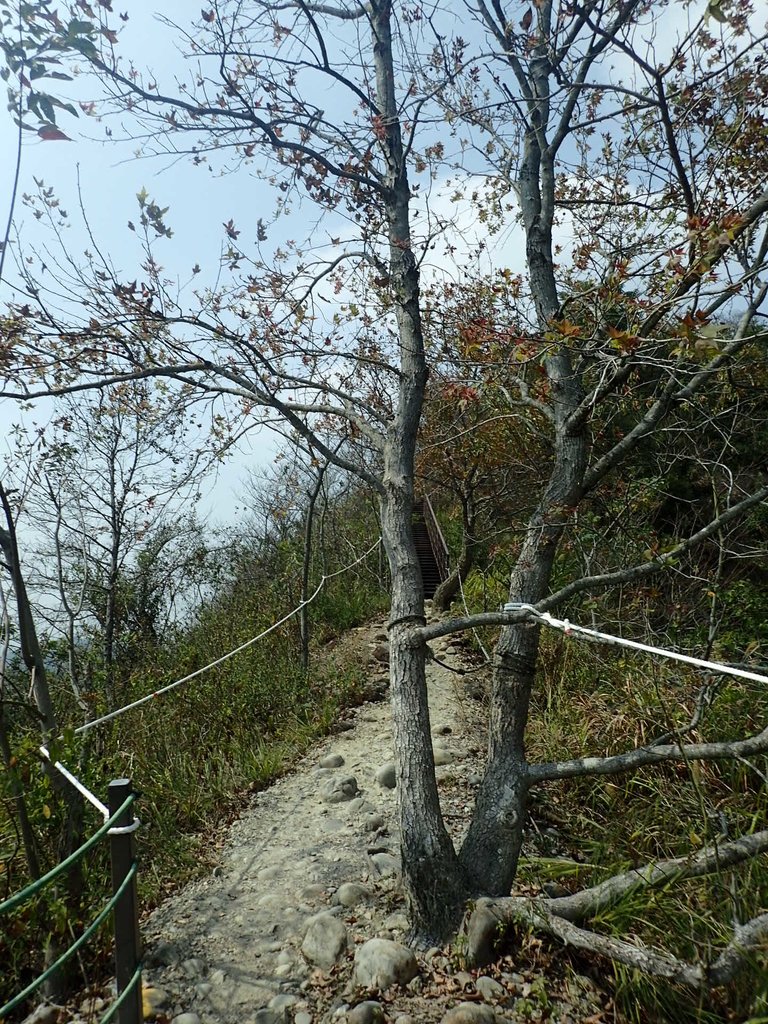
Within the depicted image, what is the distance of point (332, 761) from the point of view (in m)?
4.99

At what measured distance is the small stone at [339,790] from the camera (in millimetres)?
4449

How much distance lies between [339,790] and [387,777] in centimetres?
34

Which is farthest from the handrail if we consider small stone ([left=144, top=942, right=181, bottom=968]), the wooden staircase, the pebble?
small stone ([left=144, top=942, right=181, bottom=968])

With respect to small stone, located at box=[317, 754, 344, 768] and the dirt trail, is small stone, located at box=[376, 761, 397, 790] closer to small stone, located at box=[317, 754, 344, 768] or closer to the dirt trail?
the dirt trail

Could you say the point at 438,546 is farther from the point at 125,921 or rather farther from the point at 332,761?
the point at 125,921

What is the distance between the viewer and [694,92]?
356 cm

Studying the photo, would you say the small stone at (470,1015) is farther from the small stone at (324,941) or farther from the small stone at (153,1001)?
the small stone at (153,1001)

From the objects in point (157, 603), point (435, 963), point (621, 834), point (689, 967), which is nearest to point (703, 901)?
point (689, 967)

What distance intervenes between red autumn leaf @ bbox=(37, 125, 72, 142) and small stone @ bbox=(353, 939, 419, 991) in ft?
9.94

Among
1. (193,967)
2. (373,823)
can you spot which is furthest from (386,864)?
(193,967)

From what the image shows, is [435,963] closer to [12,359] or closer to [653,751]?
[653,751]

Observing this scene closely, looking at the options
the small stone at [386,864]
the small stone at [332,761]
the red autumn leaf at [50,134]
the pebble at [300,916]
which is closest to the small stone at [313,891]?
the pebble at [300,916]

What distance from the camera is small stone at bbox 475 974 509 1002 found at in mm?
2557

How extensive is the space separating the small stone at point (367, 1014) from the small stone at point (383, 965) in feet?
0.44
